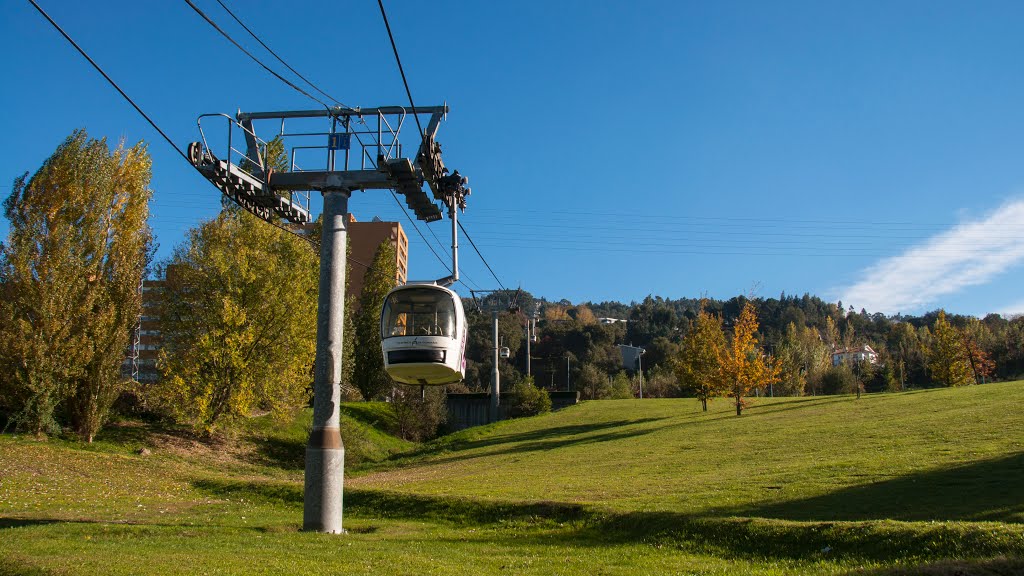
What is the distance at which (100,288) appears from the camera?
33.6 meters

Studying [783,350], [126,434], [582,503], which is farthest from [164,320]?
[783,350]

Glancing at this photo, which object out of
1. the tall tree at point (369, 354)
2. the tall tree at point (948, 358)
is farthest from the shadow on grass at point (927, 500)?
the tall tree at point (369, 354)

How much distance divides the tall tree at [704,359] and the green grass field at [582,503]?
606cm

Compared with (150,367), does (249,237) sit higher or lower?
higher

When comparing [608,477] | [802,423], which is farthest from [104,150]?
[802,423]

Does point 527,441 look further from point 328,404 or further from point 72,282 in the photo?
point 328,404

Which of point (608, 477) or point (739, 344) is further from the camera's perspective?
point (739, 344)

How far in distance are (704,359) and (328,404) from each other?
131 feet

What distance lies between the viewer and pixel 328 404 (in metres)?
15.6

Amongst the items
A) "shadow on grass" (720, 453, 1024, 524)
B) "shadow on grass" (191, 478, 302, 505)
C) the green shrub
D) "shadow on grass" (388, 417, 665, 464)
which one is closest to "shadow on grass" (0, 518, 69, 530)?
"shadow on grass" (191, 478, 302, 505)

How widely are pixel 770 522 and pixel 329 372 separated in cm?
967

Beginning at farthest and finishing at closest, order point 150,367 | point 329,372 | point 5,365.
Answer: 1. point 150,367
2. point 5,365
3. point 329,372

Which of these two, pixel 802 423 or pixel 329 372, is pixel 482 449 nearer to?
pixel 802 423

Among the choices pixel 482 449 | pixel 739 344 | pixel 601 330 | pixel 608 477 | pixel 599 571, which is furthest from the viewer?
pixel 601 330
